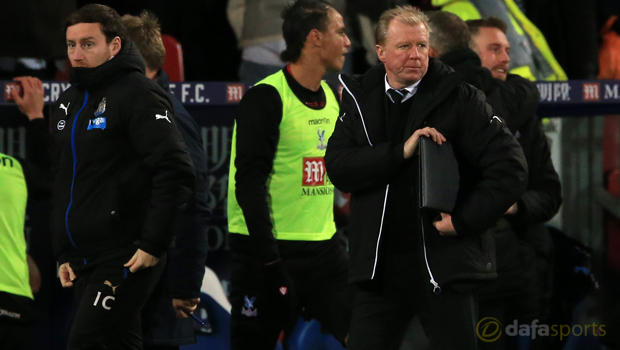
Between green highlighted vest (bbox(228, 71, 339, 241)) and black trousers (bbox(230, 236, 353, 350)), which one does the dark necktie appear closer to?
green highlighted vest (bbox(228, 71, 339, 241))

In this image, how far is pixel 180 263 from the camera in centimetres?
441

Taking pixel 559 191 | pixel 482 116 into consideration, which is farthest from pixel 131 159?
pixel 559 191

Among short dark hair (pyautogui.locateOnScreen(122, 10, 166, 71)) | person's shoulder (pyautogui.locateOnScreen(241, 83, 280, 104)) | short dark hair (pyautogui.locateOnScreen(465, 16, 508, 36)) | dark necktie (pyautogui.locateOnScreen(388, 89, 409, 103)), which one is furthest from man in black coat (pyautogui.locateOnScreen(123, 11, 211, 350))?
short dark hair (pyautogui.locateOnScreen(465, 16, 508, 36))

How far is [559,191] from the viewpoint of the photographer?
4.91m

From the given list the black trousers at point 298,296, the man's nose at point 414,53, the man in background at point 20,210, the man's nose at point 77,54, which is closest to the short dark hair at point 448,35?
the man's nose at point 414,53

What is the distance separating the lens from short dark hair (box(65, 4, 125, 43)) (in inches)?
154

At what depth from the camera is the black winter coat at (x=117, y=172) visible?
378 centimetres

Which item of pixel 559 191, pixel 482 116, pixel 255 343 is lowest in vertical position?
pixel 255 343

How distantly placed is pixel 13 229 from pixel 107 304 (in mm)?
1324

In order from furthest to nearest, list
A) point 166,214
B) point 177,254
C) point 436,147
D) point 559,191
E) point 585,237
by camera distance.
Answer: point 585,237, point 559,191, point 177,254, point 166,214, point 436,147

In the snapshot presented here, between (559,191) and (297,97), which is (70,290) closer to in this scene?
(297,97)

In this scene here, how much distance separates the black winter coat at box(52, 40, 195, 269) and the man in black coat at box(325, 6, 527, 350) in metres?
0.65

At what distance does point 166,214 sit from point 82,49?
77 cm

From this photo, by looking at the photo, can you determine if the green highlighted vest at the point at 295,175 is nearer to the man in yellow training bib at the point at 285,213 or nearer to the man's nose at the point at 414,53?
the man in yellow training bib at the point at 285,213
